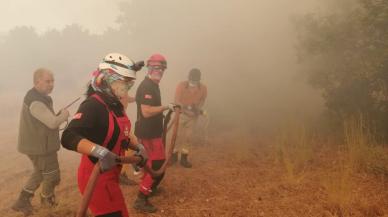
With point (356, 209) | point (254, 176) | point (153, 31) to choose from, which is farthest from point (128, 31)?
point (356, 209)

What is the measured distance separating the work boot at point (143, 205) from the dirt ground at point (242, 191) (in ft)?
0.26

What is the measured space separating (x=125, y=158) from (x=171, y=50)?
56.4ft

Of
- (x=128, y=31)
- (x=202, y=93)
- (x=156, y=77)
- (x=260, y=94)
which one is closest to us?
(x=156, y=77)

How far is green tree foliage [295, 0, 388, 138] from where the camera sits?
263 inches

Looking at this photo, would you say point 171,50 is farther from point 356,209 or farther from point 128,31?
point 356,209

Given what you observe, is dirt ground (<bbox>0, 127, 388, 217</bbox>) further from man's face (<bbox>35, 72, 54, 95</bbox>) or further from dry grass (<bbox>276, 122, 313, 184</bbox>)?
man's face (<bbox>35, 72, 54, 95</bbox>)

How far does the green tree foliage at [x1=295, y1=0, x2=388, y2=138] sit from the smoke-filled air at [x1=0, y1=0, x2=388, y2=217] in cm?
2

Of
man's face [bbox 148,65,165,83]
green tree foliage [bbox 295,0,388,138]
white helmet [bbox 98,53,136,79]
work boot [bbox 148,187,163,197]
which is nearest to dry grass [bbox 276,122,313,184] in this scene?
green tree foliage [bbox 295,0,388,138]

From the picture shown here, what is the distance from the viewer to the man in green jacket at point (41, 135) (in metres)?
4.32

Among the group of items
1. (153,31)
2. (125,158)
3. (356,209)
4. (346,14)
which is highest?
(153,31)

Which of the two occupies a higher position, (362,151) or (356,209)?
(362,151)

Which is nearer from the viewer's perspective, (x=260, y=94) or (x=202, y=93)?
(x=202, y=93)

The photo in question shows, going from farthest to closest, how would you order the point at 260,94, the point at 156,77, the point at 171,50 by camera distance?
the point at 171,50, the point at 260,94, the point at 156,77

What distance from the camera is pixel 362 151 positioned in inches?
223
